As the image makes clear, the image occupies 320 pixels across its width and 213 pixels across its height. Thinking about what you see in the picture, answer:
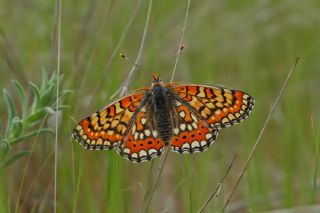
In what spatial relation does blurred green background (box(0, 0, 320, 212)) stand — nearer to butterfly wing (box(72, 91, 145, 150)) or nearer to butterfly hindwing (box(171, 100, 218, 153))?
butterfly wing (box(72, 91, 145, 150))

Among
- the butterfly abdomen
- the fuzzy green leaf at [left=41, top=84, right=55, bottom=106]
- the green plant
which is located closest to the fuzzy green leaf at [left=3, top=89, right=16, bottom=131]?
the green plant

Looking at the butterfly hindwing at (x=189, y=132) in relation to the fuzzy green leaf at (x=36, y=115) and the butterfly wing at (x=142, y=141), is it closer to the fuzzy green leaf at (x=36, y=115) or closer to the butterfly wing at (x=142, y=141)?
the butterfly wing at (x=142, y=141)

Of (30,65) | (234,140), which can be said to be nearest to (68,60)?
(30,65)

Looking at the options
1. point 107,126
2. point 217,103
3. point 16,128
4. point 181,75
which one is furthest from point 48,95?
point 181,75

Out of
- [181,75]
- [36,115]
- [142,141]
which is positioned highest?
[181,75]

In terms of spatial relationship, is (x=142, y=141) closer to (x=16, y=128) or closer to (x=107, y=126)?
(x=107, y=126)

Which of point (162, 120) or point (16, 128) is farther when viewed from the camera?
point (162, 120)

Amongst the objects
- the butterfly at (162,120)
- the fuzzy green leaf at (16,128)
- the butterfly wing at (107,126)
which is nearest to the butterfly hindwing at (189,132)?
the butterfly at (162,120)
